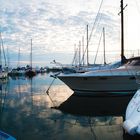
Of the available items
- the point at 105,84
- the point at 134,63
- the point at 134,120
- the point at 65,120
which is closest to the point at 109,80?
the point at 105,84

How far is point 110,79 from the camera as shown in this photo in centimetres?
2441

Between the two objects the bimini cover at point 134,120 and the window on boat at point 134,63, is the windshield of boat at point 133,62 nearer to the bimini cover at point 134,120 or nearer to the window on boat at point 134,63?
the window on boat at point 134,63

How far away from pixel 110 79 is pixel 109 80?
0.41ft

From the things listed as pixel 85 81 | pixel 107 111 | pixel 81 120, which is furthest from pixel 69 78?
pixel 81 120

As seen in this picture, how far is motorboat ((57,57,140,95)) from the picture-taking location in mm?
24234

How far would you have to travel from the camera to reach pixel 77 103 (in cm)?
2130

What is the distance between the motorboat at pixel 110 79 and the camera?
79.5ft

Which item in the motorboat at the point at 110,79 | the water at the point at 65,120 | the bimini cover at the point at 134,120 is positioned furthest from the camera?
the motorboat at the point at 110,79

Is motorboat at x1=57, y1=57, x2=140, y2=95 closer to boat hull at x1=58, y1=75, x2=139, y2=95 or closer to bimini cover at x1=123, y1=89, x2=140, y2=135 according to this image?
boat hull at x1=58, y1=75, x2=139, y2=95

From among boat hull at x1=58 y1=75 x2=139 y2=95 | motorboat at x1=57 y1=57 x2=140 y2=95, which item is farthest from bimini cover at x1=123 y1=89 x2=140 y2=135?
boat hull at x1=58 y1=75 x2=139 y2=95

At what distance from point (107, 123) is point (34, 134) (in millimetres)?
3851

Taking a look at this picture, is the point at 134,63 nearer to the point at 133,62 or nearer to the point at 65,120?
the point at 133,62

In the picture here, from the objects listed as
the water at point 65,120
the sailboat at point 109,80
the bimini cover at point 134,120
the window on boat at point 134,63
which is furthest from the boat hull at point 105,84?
the bimini cover at point 134,120

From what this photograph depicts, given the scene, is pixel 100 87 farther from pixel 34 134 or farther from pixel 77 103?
pixel 34 134
